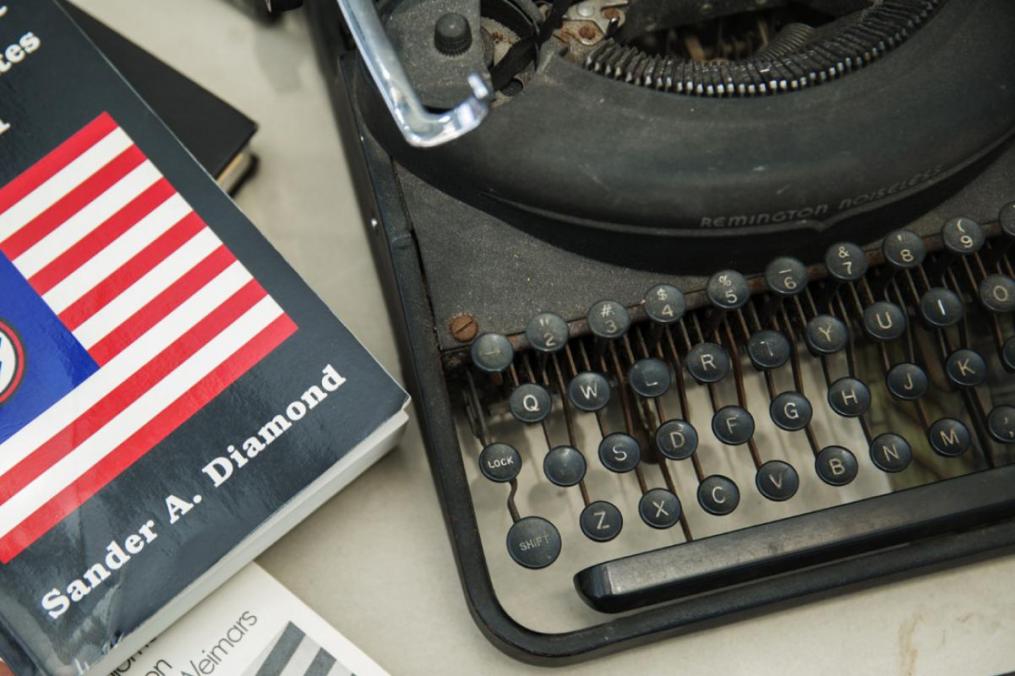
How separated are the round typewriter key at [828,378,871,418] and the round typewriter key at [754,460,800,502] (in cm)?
7

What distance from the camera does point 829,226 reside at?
1.11 meters

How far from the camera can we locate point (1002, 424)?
3.60 ft

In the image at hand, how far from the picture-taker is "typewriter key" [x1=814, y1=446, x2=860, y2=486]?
1078 millimetres

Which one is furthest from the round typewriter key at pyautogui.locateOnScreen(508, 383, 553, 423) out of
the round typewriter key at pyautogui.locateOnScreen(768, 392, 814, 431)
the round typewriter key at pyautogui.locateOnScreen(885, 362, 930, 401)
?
the round typewriter key at pyautogui.locateOnScreen(885, 362, 930, 401)

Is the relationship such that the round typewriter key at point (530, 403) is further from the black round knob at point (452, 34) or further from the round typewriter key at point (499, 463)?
the black round knob at point (452, 34)

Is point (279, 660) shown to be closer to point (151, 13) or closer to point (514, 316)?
point (514, 316)

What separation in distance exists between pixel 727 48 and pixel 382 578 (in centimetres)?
65

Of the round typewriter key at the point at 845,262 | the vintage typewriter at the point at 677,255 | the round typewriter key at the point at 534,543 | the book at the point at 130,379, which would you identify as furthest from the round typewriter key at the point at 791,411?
the book at the point at 130,379

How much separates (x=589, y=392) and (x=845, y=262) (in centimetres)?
26

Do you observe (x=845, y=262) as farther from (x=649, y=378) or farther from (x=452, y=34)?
(x=452, y=34)

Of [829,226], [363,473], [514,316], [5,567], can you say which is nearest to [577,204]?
[514,316]

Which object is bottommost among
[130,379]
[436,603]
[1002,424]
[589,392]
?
[1002,424]

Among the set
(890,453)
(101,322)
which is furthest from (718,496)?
(101,322)

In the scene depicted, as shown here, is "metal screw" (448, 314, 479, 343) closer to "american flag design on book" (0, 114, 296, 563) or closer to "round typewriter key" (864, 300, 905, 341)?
"american flag design on book" (0, 114, 296, 563)
